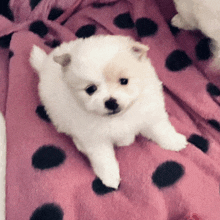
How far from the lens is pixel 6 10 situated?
5.37 ft

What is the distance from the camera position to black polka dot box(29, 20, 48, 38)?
1553 mm

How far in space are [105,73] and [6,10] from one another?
1194mm

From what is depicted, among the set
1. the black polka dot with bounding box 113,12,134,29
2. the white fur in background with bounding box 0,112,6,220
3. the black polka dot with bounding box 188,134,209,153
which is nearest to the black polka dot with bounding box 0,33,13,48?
the white fur in background with bounding box 0,112,6,220

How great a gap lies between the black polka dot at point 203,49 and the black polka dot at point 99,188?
0.78 meters

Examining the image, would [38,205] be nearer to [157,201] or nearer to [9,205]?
[9,205]

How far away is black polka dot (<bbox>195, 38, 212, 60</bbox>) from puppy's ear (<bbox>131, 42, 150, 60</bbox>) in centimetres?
49

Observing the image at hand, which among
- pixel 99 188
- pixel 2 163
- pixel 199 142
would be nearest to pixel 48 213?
pixel 99 188

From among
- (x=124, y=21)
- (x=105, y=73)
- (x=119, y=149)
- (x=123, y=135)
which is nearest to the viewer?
(x=105, y=73)

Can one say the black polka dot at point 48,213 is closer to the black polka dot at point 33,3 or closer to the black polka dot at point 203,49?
the black polka dot at point 203,49

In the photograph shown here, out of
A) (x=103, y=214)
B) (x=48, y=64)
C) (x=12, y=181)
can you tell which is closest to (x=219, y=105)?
(x=103, y=214)

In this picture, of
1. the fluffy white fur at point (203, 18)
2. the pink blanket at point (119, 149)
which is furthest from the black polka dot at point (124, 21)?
the fluffy white fur at point (203, 18)

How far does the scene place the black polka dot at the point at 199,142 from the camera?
3.74 ft

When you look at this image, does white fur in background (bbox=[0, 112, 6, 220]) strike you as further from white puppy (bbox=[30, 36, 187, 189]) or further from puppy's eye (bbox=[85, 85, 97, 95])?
puppy's eye (bbox=[85, 85, 97, 95])

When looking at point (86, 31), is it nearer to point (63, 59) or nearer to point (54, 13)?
point (54, 13)
